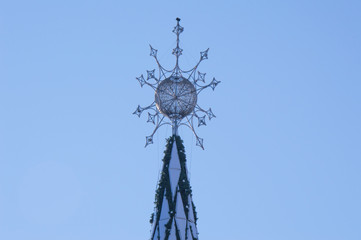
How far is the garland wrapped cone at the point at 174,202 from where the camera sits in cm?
3472

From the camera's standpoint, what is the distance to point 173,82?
37.5 m

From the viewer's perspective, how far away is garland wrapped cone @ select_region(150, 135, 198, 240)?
34.7 metres

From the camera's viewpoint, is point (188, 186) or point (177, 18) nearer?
point (188, 186)

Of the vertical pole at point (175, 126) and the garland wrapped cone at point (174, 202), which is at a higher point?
the vertical pole at point (175, 126)

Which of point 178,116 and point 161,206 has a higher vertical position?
point 178,116

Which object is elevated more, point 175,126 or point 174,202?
point 175,126

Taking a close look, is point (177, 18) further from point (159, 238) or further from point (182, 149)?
point (159, 238)

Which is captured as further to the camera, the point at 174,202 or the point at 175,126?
the point at 175,126

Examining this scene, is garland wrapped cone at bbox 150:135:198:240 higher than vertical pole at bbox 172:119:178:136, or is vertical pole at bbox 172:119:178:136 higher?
vertical pole at bbox 172:119:178:136

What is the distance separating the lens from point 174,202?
3531cm

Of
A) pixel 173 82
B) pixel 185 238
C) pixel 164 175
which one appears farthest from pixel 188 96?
pixel 185 238

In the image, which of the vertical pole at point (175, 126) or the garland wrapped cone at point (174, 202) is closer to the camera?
the garland wrapped cone at point (174, 202)

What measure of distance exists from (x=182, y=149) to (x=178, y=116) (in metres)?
1.54

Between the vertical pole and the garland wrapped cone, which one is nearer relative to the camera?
the garland wrapped cone
